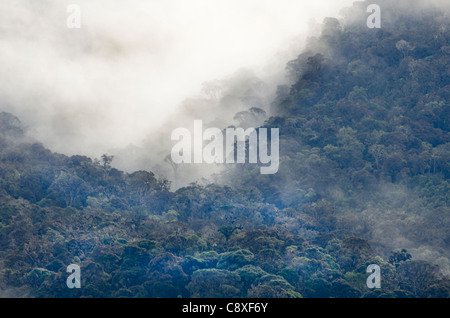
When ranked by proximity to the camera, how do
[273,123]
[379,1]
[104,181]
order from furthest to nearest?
[379,1]
[273,123]
[104,181]

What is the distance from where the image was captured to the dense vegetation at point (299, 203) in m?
56.2

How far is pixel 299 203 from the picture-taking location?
251ft

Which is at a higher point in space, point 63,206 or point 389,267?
point 63,206

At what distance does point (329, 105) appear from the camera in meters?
96.8

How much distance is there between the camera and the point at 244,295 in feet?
172

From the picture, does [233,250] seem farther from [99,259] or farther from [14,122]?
[14,122]

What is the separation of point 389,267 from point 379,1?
62045 millimetres

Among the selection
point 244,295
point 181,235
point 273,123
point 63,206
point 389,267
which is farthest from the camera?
point 273,123

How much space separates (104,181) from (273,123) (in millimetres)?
21493

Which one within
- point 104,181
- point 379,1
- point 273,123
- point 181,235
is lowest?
point 181,235

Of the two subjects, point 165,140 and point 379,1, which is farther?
point 379,1

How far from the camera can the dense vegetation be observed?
2212 inches

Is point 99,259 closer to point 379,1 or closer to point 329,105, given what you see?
point 329,105

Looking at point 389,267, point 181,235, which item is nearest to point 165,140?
point 181,235
